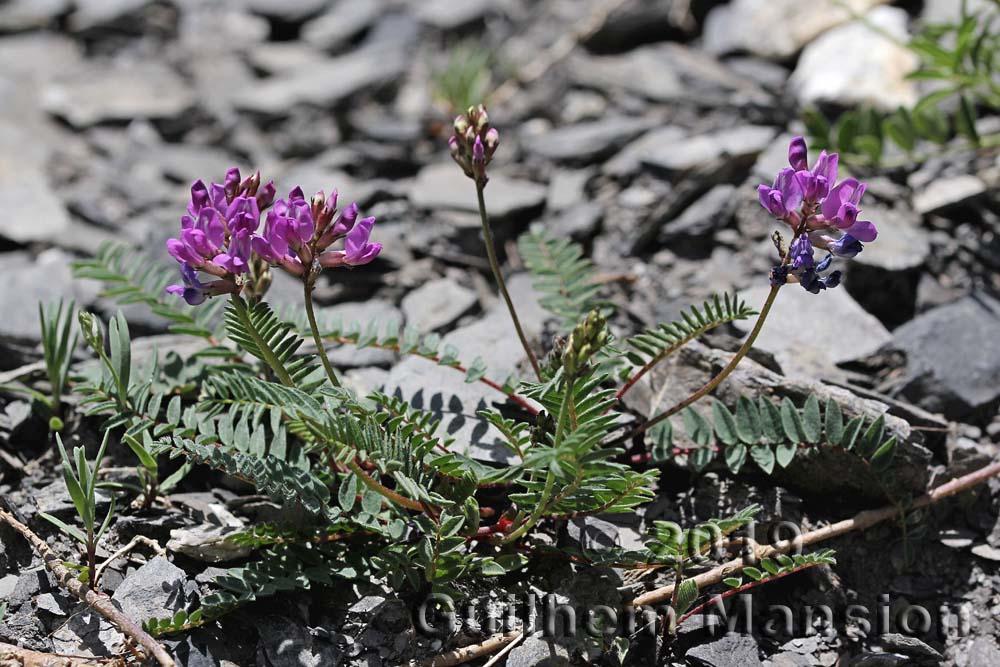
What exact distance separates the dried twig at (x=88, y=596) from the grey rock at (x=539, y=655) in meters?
0.98

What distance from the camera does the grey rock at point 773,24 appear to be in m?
6.10

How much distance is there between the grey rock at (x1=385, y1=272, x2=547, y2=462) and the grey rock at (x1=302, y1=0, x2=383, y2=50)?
4162 millimetres

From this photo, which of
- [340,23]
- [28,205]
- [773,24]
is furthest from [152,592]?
[340,23]

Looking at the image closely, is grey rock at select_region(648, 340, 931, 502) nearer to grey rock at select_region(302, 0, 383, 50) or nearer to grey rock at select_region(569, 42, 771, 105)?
grey rock at select_region(569, 42, 771, 105)

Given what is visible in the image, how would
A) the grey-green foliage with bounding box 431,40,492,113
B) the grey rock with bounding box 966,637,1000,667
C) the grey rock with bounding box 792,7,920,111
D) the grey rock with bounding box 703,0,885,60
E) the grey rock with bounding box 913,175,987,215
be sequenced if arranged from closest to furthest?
1. the grey rock with bounding box 966,637,1000,667
2. the grey rock with bounding box 913,175,987,215
3. the grey rock with bounding box 792,7,920,111
4. the grey rock with bounding box 703,0,885,60
5. the grey-green foliage with bounding box 431,40,492,113

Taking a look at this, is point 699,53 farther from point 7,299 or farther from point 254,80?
point 7,299

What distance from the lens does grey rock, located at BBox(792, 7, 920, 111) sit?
5.44m

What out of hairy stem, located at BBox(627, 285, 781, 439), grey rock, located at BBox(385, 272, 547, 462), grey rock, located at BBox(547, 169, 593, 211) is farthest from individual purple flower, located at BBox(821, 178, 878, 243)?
grey rock, located at BBox(547, 169, 593, 211)

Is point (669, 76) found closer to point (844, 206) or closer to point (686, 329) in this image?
point (686, 329)

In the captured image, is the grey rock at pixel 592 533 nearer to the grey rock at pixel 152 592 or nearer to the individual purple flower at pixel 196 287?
the grey rock at pixel 152 592

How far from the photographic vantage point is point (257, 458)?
3.01 meters

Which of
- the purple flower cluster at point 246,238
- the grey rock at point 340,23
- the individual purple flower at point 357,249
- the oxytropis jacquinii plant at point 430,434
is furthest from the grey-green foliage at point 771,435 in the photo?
the grey rock at point 340,23

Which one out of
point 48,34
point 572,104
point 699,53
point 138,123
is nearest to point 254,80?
point 138,123

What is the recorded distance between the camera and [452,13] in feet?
25.5
